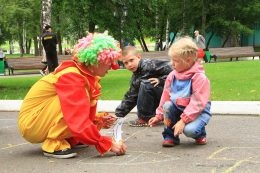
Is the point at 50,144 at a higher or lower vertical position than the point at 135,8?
lower

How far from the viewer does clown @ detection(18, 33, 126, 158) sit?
14.7 ft

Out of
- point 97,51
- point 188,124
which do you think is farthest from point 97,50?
point 188,124

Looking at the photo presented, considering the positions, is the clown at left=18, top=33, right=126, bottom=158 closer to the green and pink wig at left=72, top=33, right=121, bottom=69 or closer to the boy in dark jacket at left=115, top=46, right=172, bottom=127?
the green and pink wig at left=72, top=33, right=121, bottom=69

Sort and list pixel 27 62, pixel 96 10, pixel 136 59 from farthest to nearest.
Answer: pixel 96 10 → pixel 27 62 → pixel 136 59

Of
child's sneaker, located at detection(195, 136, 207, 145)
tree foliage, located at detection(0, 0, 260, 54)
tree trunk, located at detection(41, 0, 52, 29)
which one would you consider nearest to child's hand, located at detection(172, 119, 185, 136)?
child's sneaker, located at detection(195, 136, 207, 145)

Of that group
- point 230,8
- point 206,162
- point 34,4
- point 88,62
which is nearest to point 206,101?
point 206,162

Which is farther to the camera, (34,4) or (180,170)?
(34,4)

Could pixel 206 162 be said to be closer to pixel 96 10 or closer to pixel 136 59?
pixel 136 59

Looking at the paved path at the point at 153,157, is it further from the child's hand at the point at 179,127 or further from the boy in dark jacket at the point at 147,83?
the boy in dark jacket at the point at 147,83

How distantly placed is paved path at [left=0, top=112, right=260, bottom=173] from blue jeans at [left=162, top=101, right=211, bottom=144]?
Result: 0.14 meters

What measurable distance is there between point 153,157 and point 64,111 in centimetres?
93

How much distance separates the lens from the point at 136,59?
6.20 meters

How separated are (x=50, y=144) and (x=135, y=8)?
24.7 m

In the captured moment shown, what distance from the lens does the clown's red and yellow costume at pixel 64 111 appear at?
4.46 meters
